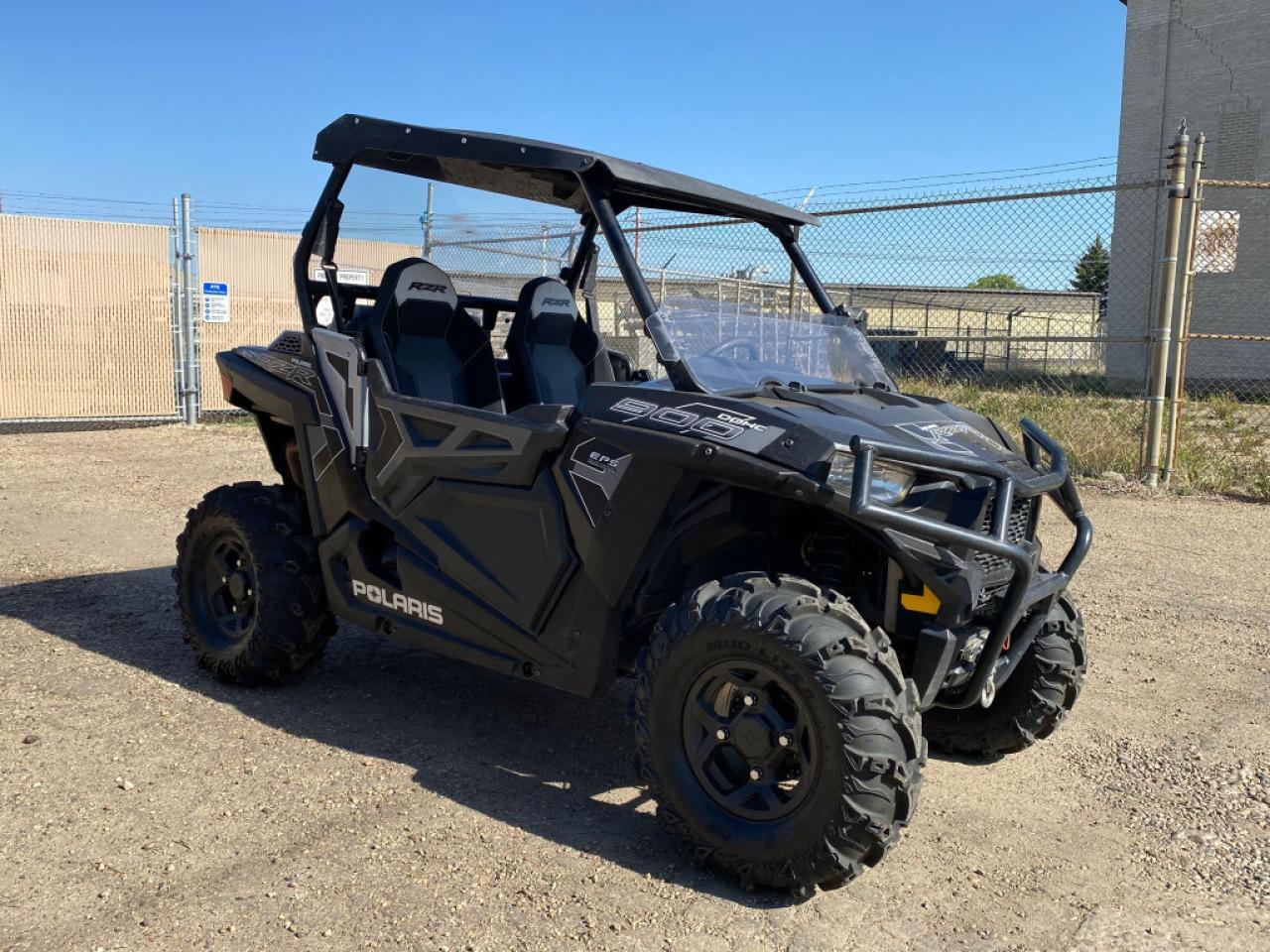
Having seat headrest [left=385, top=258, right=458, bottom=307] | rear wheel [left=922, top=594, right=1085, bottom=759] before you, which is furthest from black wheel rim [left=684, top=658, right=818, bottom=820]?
seat headrest [left=385, top=258, right=458, bottom=307]

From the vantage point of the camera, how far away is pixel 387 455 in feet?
13.8

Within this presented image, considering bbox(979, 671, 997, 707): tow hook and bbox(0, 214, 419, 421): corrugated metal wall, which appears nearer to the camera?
bbox(979, 671, 997, 707): tow hook

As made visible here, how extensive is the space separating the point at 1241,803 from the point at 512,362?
324 cm

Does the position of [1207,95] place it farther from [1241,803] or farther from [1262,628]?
[1241,803]

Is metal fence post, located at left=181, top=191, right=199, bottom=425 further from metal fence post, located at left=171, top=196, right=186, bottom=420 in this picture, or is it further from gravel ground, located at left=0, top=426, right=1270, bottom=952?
gravel ground, located at left=0, top=426, right=1270, bottom=952

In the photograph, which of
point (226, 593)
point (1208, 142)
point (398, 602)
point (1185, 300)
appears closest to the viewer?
point (398, 602)

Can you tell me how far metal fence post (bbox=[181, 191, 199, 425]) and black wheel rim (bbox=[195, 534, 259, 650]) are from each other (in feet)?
32.5

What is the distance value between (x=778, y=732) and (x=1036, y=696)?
133 cm

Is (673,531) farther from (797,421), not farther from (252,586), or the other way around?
(252,586)

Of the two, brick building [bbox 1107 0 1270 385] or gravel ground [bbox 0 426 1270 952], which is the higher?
brick building [bbox 1107 0 1270 385]

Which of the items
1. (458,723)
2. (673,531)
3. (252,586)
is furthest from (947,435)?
(252,586)

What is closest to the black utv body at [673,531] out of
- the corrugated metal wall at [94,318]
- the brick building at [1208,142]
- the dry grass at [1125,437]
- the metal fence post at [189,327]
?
the dry grass at [1125,437]

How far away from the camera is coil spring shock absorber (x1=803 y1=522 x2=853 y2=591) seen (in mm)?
3574

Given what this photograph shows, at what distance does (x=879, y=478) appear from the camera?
3.23 m
